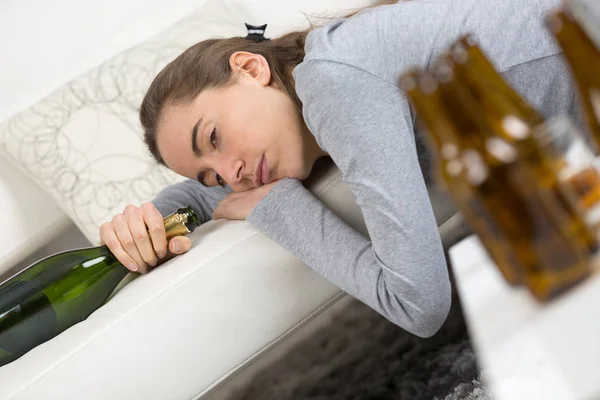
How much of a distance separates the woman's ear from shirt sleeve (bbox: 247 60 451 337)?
13 cm

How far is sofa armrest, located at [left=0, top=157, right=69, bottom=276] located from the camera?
1.52 m

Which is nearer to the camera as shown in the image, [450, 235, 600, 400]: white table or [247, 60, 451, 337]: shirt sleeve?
A: [450, 235, 600, 400]: white table

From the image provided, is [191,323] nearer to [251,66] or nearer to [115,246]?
[115,246]

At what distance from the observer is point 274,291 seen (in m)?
0.98

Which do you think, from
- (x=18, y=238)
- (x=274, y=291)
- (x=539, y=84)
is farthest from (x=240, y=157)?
(x=18, y=238)

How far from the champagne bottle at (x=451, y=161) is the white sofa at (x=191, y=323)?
575 mm

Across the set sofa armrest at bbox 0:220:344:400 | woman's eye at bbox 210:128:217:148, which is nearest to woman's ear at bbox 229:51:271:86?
woman's eye at bbox 210:128:217:148

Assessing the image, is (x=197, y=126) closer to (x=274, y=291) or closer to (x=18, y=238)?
(x=274, y=291)

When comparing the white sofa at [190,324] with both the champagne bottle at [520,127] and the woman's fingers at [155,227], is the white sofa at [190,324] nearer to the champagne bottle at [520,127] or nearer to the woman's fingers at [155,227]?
the woman's fingers at [155,227]

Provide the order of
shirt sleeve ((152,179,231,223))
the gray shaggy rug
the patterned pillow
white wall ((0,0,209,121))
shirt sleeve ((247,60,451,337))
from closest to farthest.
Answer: shirt sleeve ((247,60,451,337)) < the gray shaggy rug < shirt sleeve ((152,179,231,223)) < the patterned pillow < white wall ((0,0,209,121))

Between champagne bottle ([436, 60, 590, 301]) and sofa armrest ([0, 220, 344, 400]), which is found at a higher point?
champagne bottle ([436, 60, 590, 301])

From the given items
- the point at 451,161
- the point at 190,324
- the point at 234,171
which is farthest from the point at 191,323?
the point at 451,161

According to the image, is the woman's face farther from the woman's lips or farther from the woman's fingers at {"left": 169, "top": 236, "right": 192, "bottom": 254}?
the woman's fingers at {"left": 169, "top": 236, "right": 192, "bottom": 254}

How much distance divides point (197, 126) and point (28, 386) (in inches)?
17.5
